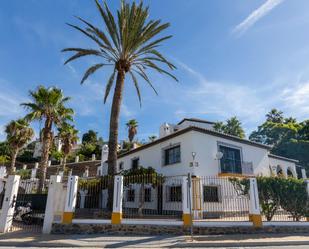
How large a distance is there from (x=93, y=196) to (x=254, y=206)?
8.26 meters

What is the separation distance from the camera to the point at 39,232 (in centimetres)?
1099

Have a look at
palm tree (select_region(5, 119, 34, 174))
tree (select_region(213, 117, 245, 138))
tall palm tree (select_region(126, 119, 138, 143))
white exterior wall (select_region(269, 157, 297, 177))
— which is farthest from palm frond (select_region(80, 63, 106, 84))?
tall palm tree (select_region(126, 119, 138, 143))

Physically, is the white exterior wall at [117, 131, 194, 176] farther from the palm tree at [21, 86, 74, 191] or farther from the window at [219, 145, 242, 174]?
the palm tree at [21, 86, 74, 191]

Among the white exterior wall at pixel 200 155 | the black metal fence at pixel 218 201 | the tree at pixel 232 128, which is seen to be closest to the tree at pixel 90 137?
the tree at pixel 232 128

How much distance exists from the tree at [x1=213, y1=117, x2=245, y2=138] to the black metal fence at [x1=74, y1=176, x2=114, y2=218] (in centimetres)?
2577

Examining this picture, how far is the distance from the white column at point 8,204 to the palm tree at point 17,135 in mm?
15072

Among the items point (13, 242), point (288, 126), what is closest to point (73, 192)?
point (13, 242)

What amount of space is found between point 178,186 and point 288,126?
1065 inches

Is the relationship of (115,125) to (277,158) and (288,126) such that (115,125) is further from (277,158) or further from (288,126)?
(288,126)

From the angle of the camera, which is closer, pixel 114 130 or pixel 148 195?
pixel 114 130

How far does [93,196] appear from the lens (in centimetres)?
1326

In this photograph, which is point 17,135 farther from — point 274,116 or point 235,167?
point 274,116

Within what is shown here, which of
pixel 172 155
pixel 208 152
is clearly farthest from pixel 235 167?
pixel 172 155

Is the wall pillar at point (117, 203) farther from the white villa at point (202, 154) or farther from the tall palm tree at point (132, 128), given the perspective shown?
the tall palm tree at point (132, 128)
